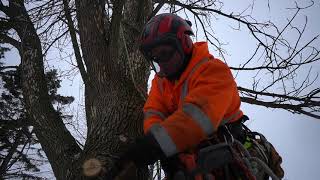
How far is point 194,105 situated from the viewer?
2115mm

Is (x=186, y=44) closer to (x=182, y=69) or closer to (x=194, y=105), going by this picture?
(x=182, y=69)

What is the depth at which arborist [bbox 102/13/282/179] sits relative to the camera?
6.78ft

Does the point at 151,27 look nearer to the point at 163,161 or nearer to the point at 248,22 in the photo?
the point at 163,161

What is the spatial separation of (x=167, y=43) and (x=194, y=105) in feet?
1.97

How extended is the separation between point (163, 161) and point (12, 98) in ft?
37.1

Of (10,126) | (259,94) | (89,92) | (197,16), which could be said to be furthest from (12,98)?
(259,94)

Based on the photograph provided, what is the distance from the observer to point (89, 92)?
12.0 ft

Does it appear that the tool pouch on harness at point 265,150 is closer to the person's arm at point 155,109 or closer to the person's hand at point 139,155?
the person's arm at point 155,109

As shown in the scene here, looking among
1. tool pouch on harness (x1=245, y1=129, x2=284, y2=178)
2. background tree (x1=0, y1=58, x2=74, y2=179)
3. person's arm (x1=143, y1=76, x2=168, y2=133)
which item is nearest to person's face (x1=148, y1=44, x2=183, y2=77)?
person's arm (x1=143, y1=76, x2=168, y2=133)

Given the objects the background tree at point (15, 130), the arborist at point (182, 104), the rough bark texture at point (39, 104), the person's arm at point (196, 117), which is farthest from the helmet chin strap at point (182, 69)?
the background tree at point (15, 130)

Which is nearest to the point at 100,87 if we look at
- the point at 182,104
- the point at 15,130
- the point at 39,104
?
the point at 39,104

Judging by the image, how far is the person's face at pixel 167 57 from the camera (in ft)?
8.25

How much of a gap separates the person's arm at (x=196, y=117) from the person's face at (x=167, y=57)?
11.9 inches

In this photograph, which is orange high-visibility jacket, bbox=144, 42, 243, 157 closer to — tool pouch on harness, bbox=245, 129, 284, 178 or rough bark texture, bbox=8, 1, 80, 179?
tool pouch on harness, bbox=245, 129, 284, 178
